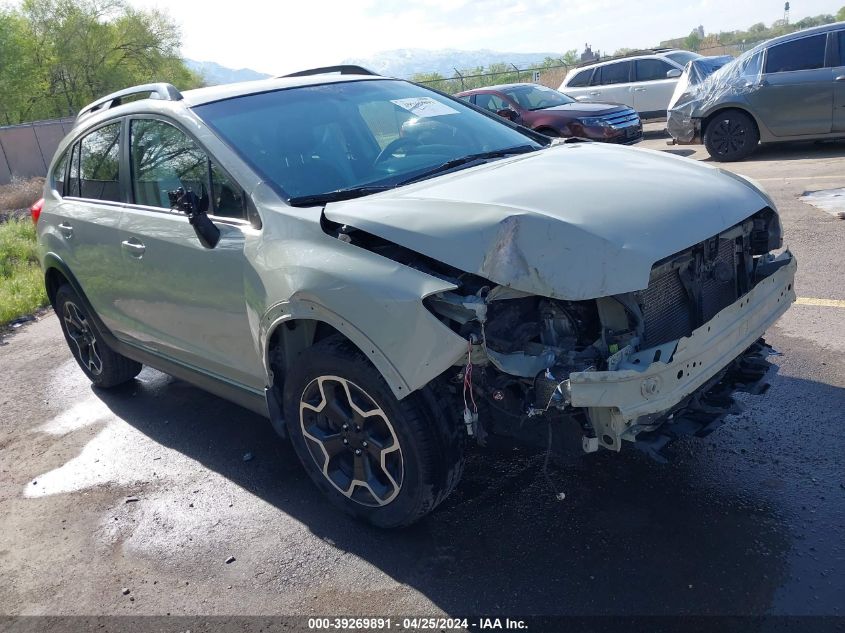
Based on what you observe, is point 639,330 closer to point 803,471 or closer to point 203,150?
point 803,471

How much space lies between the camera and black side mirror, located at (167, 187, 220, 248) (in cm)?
352

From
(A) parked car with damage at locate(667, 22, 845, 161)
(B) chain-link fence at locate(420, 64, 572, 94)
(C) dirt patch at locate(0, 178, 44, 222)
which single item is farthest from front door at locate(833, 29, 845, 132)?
(B) chain-link fence at locate(420, 64, 572, 94)

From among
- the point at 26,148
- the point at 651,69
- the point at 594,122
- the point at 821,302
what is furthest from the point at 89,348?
the point at 26,148

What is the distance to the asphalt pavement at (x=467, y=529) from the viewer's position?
292cm

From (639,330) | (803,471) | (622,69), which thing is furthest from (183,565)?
(622,69)

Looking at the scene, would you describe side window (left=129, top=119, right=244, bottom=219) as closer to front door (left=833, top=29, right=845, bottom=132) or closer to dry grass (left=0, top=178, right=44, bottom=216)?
front door (left=833, top=29, right=845, bottom=132)

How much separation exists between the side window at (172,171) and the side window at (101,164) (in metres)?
0.24

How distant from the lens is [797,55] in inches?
433

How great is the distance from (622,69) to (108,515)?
1639 centimetres

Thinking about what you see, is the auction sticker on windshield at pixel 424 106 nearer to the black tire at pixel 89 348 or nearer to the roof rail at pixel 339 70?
the roof rail at pixel 339 70

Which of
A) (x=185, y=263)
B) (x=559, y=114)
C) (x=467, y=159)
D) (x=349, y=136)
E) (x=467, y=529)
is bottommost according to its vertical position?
(x=467, y=529)

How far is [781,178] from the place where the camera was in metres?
9.72

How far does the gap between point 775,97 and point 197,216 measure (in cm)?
1010

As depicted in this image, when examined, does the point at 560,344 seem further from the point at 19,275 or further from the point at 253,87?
the point at 19,275
